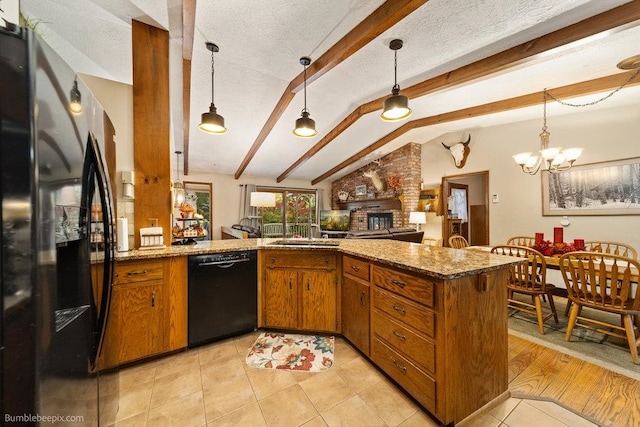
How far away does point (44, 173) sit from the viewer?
0.59 meters

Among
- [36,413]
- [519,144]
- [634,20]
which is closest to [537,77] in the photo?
[634,20]

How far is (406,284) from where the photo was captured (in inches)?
60.9

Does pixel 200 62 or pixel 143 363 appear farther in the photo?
pixel 200 62

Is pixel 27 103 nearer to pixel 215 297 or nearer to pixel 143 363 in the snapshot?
pixel 215 297

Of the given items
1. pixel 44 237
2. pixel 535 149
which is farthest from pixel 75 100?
pixel 535 149

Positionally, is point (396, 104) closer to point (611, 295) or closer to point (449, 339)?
point (449, 339)

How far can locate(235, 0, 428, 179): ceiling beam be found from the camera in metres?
1.98

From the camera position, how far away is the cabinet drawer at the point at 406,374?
1.40m

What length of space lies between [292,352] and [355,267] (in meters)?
0.92

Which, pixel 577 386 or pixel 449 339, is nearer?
pixel 449 339

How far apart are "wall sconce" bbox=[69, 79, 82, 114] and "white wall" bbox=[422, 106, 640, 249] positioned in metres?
5.73

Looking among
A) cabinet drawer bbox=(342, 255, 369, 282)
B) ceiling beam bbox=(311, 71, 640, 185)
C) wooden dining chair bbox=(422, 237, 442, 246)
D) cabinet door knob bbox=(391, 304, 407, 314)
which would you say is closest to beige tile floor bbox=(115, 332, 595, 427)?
cabinet door knob bbox=(391, 304, 407, 314)

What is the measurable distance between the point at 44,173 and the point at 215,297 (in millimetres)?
1827

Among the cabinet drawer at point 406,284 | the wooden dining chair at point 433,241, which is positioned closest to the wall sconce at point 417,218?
the wooden dining chair at point 433,241
